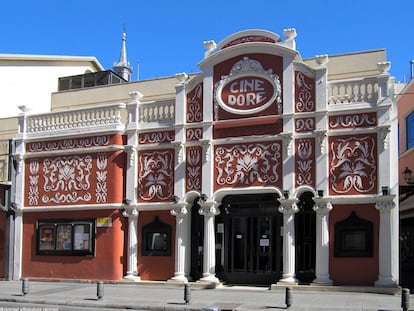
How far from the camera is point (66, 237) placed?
23391 mm

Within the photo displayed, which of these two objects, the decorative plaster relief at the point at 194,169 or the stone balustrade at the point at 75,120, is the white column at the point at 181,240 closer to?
the decorative plaster relief at the point at 194,169

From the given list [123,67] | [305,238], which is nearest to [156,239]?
[305,238]

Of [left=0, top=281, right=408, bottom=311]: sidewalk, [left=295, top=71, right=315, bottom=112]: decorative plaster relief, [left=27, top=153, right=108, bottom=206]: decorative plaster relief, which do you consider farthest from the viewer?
[left=27, top=153, right=108, bottom=206]: decorative plaster relief

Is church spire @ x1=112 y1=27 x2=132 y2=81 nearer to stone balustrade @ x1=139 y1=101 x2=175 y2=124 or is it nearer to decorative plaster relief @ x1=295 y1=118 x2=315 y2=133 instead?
stone balustrade @ x1=139 y1=101 x2=175 y2=124

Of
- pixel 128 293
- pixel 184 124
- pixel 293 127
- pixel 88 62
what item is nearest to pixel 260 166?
pixel 293 127

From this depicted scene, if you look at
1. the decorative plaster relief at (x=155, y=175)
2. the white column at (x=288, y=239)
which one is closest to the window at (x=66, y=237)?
the decorative plaster relief at (x=155, y=175)

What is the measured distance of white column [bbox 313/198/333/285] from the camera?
62.9ft

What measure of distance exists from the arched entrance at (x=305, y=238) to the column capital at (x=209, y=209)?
281cm

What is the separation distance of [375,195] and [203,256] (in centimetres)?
638

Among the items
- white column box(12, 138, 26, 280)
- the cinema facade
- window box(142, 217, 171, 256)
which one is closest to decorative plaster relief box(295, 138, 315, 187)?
the cinema facade

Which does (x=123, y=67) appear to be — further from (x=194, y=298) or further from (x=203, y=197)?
(x=194, y=298)

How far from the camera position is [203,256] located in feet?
69.7

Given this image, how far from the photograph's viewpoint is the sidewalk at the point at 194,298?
1585cm

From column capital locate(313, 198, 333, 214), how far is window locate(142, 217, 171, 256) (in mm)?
5593
